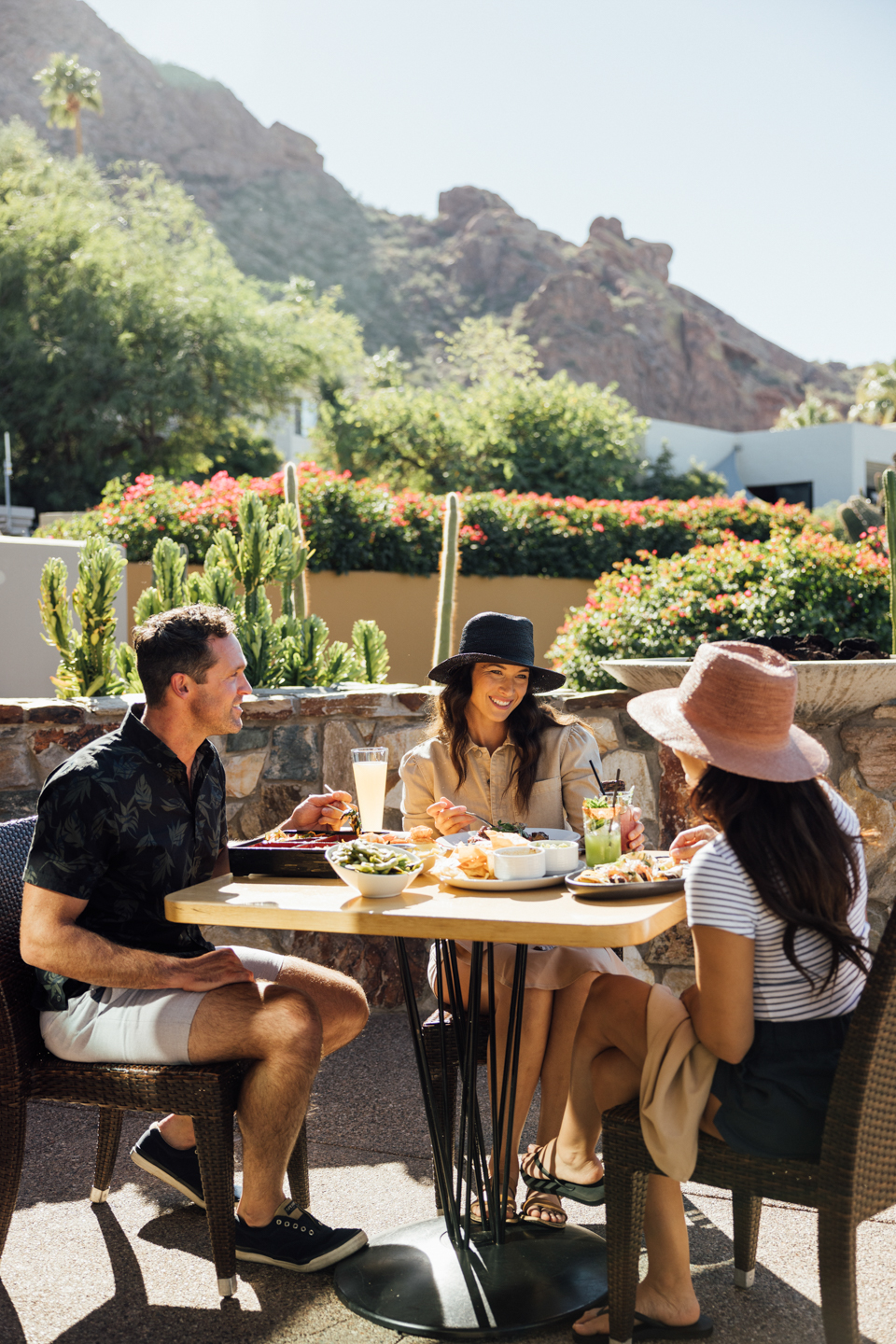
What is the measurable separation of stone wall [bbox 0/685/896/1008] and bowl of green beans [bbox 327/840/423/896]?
5.79 feet

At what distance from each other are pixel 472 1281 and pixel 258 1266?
51 centimetres

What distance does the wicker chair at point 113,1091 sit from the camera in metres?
2.19

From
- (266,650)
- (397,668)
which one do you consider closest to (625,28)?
(397,668)

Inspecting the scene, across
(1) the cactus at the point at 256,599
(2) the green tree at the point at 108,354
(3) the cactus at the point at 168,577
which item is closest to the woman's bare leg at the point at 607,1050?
(1) the cactus at the point at 256,599

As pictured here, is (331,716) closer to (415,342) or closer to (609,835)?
(609,835)

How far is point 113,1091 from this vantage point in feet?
7.33

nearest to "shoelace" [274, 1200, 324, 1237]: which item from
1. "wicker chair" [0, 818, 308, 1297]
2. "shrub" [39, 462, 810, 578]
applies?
"wicker chair" [0, 818, 308, 1297]

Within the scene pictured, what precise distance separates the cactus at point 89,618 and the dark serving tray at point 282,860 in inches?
102

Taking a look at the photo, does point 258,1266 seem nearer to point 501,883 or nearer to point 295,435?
point 501,883

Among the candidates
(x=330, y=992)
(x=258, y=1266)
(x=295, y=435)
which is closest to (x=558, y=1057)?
(x=330, y=992)

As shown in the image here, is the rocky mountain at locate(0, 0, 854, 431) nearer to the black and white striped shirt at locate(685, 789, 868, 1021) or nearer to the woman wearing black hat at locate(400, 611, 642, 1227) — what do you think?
the woman wearing black hat at locate(400, 611, 642, 1227)

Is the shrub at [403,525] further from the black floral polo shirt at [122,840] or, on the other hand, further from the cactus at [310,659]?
the black floral polo shirt at [122,840]

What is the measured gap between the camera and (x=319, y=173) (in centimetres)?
7144

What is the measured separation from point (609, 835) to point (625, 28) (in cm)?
2637
